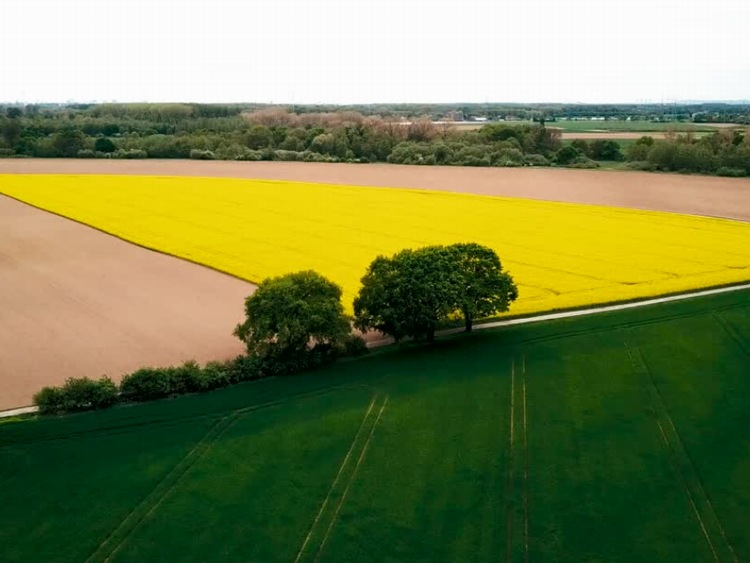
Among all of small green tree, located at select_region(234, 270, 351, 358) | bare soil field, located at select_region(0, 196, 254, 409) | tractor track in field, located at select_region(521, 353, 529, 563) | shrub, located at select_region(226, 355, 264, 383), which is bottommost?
tractor track in field, located at select_region(521, 353, 529, 563)

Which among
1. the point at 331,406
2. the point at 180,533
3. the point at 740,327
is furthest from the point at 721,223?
the point at 180,533

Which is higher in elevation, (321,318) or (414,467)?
(321,318)

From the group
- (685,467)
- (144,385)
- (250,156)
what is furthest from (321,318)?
(250,156)

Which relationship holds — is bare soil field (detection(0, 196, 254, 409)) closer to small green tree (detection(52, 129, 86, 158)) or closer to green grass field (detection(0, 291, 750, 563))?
green grass field (detection(0, 291, 750, 563))

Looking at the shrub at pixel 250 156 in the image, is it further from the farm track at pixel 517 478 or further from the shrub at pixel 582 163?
the farm track at pixel 517 478

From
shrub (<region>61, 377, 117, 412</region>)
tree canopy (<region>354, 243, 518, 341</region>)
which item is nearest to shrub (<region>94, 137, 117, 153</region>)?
tree canopy (<region>354, 243, 518, 341</region>)

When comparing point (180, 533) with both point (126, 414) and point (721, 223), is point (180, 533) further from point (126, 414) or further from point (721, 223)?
point (721, 223)

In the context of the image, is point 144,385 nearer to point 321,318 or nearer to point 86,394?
point 86,394
